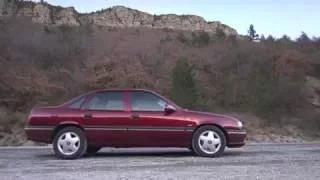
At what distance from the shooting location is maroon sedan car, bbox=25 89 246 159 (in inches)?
494

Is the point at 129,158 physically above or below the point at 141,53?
below

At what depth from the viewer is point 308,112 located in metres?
30.6

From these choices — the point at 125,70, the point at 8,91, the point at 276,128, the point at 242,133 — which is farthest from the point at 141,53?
the point at 242,133

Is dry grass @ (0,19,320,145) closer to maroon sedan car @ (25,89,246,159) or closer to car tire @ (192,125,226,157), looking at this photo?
maroon sedan car @ (25,89,246,159)

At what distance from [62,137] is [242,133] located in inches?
146

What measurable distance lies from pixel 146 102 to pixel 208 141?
1.53 m

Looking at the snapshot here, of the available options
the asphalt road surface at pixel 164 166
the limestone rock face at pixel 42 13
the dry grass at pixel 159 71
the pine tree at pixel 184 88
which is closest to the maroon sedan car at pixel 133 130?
the asphalt road surface at pixel 164 166

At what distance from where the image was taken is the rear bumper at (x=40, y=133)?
41.4 feet

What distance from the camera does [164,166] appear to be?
1105cm

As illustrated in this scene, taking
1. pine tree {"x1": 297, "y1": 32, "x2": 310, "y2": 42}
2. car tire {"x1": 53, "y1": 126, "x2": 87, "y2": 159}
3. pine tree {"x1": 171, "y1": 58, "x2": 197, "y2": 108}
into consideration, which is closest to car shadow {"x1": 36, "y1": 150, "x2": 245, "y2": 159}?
car tire {"x1": 53, "y1": 126, "x2": 87, "y2": 159}

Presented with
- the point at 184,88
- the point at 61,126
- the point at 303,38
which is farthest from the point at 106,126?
the point at 303,38

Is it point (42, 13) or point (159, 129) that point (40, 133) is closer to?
point (159, 129)

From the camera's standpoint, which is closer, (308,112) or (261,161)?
(261,161)

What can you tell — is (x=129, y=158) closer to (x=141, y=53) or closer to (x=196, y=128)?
(x=196, y=128)
